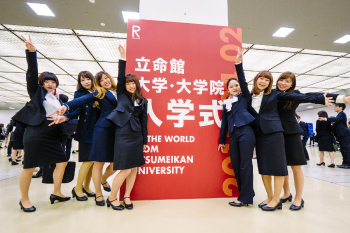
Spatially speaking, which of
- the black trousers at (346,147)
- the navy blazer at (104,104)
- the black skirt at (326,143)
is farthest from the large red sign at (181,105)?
the black trousers at (346,147)

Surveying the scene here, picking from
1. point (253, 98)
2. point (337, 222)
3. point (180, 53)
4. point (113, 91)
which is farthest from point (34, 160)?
point (337, 222)

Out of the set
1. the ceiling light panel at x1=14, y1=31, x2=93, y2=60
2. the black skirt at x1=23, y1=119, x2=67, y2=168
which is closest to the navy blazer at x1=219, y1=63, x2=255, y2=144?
the black skirt at x1=23, y1=119, x2=67, y2=168


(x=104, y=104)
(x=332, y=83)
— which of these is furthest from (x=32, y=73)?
(x=332, y=83)

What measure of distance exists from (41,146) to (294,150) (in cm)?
269

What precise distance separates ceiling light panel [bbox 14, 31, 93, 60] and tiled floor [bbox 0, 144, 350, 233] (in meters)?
3.78

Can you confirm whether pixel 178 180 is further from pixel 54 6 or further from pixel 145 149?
pixel 54 6

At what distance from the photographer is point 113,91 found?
2289mm

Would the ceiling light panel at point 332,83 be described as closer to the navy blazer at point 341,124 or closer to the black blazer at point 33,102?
the navy blazer at point 341,124

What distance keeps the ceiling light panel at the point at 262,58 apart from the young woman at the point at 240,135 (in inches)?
151

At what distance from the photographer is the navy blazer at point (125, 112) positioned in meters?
1.99

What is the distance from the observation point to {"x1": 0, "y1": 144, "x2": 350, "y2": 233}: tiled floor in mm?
1590

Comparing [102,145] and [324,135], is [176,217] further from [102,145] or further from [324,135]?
[324,135]

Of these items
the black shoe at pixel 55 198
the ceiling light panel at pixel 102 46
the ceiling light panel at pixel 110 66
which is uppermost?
the ceiling light panel at pixel 102 46

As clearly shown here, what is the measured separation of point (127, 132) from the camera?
2008 mm
